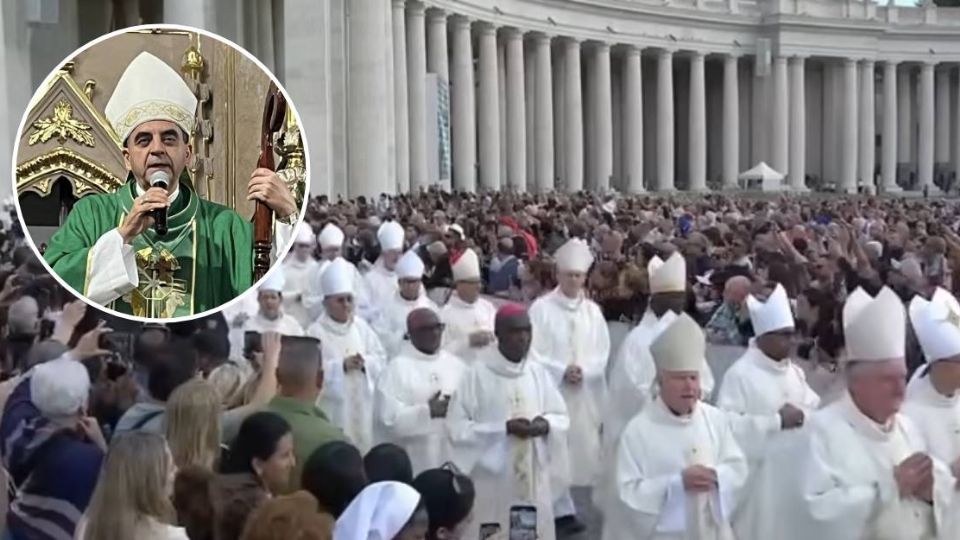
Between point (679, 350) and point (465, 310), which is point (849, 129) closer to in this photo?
point (465, 310)

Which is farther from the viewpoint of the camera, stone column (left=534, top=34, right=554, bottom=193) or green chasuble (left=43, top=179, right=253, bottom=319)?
stone column (left=534, top=34, right=554, bottom=193)

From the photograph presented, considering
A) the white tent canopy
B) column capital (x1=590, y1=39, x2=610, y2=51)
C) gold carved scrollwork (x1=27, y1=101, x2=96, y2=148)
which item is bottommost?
gold carved scrollwork (x1=27, y1=101, x2=96, y2=148)

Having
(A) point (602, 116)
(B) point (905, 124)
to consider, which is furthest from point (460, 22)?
(B) point (905, 124)

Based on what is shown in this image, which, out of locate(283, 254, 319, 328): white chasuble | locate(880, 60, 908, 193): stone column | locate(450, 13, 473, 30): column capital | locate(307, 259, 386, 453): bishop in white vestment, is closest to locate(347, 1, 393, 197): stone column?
locate(450, 13, 473, 30): column capital

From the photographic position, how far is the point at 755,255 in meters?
17.8

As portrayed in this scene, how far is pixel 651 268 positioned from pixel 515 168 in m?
46.9

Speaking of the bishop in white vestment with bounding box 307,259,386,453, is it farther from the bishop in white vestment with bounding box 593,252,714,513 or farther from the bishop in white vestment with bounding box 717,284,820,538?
the bishop in white vestment with bounding box 717,284,820,538

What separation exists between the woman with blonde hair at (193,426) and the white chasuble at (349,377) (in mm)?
4122

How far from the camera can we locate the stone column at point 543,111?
209ft

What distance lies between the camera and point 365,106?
36969mm

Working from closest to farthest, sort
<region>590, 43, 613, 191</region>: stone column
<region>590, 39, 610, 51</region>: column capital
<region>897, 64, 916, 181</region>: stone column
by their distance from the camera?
<region>590, 39, 610, 51</region>: column capital
<region>590, 43, 613, 191</region>: stone column
<region>897, 64, 916, 181</region>: stone column

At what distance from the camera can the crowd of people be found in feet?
21.8

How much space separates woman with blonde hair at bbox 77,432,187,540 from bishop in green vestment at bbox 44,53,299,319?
135cm

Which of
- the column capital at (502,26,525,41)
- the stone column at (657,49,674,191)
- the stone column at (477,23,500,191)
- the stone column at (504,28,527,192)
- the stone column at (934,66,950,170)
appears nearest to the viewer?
the stone column at (477,23,500,191)
